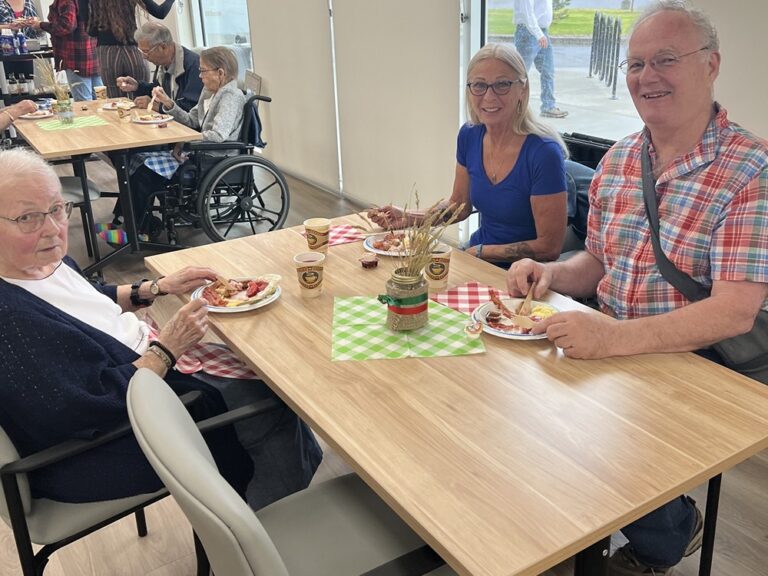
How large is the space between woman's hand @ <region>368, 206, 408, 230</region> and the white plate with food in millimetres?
648

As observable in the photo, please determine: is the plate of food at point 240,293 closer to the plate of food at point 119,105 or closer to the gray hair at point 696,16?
the gray hair at point 696,16

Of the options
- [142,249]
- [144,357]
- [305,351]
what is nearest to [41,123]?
[142,249]

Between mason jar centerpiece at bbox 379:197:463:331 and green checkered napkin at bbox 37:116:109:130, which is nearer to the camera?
mason jar centerpiece at bbox 379:197:463:331

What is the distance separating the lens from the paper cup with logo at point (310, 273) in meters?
1.75

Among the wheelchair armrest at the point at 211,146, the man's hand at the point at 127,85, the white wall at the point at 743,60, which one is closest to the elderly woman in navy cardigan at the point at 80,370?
the white wall at the point at 743,60

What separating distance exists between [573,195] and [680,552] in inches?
48.9

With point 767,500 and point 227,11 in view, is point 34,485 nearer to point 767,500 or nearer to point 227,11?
point 767,500

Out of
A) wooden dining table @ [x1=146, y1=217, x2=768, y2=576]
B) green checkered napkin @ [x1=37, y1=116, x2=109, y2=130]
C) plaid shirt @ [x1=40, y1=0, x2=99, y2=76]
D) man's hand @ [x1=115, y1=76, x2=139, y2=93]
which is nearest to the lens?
wooden dining table @ [x1=146, y1=217, x2=768, y2=576]

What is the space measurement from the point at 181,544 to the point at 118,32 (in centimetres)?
464

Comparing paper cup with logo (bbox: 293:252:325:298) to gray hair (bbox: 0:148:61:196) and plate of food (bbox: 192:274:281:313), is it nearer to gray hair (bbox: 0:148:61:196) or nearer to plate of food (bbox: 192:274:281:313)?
plate of food (bbox: 192:274:281:313)

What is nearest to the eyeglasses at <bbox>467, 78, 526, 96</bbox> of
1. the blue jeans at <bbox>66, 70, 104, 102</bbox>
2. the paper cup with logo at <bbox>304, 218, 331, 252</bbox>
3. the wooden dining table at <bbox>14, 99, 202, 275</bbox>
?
the paper cup with logo at <bbox>304, 218, 331, 252</bbox>

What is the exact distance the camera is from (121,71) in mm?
5637

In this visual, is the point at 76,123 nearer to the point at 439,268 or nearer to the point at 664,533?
the point at 439,268

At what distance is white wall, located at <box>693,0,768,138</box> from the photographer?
239 cm
